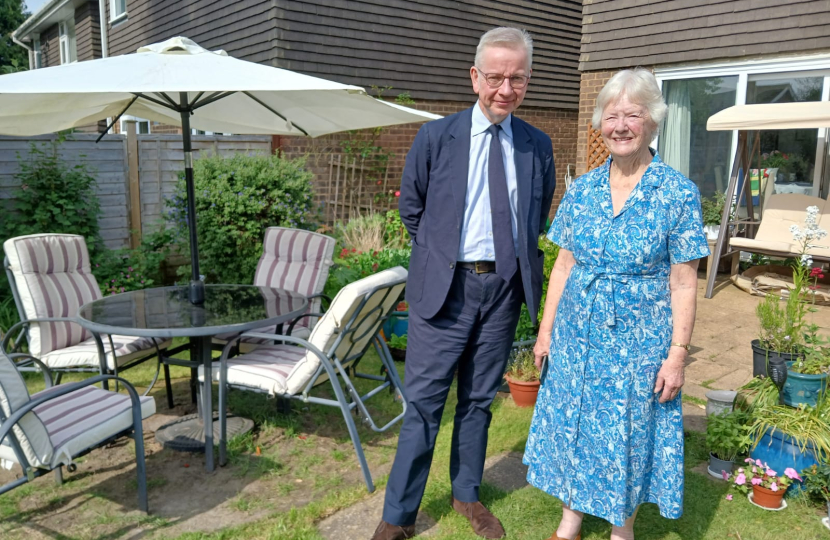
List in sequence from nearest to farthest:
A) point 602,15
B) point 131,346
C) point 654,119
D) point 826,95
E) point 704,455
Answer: point 654,119
point 704,455
point 131,346
point 826,95
point 602,15

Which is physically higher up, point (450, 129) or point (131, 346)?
point (450, 129)

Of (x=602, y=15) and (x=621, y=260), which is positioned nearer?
(x=621, y=260)

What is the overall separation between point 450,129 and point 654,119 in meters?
0.75

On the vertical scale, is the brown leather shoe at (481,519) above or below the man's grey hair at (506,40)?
below

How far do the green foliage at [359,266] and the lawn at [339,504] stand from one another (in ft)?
7.55

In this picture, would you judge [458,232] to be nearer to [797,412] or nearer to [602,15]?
[797,412]

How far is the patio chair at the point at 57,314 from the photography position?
3.96 metres

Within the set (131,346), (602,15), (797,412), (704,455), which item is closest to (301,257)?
(131,346)

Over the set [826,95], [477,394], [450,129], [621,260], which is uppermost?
[826,95]

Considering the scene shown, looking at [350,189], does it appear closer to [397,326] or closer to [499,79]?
[397,326]

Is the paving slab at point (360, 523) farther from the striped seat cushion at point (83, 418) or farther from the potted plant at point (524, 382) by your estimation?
the potted plant at point (524, 382)

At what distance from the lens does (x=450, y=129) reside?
2562 millimetres

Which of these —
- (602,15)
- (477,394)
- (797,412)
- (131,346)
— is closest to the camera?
(477,394)

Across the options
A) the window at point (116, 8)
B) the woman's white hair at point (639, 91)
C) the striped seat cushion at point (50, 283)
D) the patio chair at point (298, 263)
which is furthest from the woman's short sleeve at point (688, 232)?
the window at point (116, 8)
